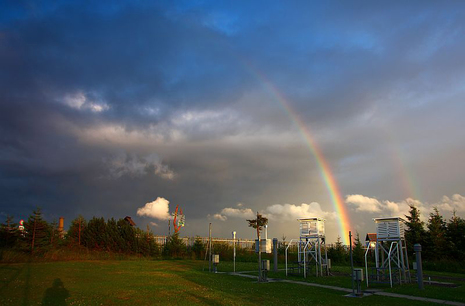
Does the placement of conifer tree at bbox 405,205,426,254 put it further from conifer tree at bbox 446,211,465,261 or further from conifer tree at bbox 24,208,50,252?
conifer tree at bbox 24,208,50,252

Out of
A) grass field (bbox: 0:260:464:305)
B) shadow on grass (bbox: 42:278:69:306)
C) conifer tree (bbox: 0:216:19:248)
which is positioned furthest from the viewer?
conifer tree (bbox: 0:216:19:248)

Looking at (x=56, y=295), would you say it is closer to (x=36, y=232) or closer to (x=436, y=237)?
(x=36, y=232)

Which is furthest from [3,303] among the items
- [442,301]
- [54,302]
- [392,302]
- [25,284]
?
[442,301]

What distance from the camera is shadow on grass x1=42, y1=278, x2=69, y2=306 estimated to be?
12.4 metres

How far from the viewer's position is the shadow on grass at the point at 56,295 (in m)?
12.4

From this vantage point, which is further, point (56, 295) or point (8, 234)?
point (8, 234)

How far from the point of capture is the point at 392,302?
46.3 ft

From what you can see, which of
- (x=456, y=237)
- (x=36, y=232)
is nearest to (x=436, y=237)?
(x=456, y=237)

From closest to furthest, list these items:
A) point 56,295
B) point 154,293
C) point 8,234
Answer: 1. point 56,295
2. point 154,293
3. point 8,234

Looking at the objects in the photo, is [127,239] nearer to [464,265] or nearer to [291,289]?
[291,289]

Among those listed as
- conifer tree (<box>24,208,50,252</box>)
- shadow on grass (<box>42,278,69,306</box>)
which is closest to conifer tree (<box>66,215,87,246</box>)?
conifer tree (<box>24,208,50,252</box>)

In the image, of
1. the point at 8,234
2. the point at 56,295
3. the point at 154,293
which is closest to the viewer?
the point at 56,295

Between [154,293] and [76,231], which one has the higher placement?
[76,231]

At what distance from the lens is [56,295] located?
13.9 meters
